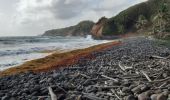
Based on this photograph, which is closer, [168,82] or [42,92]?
[168,82]

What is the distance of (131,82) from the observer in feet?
40.1

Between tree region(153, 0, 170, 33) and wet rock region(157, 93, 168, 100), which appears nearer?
wet rock region(157, 93, 168, 100)

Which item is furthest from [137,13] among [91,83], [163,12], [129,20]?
[91,83]

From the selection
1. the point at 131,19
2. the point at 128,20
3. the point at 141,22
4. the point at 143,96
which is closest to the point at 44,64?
the point at 143,96

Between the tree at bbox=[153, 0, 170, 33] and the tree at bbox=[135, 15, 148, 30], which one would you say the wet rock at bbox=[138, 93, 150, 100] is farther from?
the tree at bbox=[135, 15, 148, 30]

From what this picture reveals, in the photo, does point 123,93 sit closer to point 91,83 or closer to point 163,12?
point 91,83

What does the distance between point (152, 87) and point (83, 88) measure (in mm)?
3017

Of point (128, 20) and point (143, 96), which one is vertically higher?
point (128, 20)

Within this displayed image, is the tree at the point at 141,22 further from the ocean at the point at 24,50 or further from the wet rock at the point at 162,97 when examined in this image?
the wet rock at the point at 162,97

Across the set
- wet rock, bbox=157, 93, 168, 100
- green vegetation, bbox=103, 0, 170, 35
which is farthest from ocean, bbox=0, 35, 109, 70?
green vegetation, bbox=103, 0, 170, 35

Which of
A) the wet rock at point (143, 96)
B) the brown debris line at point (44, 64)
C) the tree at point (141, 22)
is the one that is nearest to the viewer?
the wet rock at point (143, 96)

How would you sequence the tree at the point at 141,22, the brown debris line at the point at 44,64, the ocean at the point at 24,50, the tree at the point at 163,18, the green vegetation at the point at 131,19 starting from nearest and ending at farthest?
the brown debris line at the point at 44,64 < the ocean at the point at 24,50 < the tree at the point at 163,18 < the tree at the point at 141,22 < the green vegetation at the point at 131,19

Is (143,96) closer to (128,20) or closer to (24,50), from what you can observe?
(24,50)

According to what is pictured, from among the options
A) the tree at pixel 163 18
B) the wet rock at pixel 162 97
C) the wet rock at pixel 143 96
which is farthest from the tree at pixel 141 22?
the wet rock at pixel 162 97
